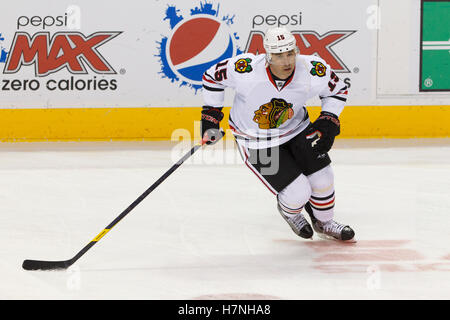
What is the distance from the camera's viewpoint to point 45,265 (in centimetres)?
270

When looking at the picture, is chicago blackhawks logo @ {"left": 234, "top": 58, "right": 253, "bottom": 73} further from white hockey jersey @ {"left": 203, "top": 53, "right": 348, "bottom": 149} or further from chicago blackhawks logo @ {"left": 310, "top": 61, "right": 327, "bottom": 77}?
chicago blackhawks logo @ {"left": 310, "top": 61, "right": 327, "bottom": 77}

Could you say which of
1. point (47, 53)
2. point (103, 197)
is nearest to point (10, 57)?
point (47, 53)

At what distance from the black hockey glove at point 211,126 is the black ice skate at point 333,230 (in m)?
0.57

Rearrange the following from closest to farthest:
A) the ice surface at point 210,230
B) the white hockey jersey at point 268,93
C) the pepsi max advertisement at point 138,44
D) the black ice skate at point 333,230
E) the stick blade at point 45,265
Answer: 1. the ice surface at point 210,230
2. the stick blade at point 45,265
3. the white hockey jersey at point 268,93
4. the black ice skate at point 333,230
5. the pepsi max advertisement at point 138,44

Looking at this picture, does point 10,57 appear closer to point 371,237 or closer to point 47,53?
point 47,53

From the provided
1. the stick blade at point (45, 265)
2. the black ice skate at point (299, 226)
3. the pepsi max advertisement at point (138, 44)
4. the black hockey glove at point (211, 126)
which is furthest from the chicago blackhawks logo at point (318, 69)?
the pepsi max advertisement at point (138, 44)

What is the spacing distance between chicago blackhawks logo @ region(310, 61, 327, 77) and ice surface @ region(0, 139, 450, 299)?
69 cm

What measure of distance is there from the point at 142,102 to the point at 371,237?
9.98 ft

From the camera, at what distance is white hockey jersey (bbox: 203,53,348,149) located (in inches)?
116

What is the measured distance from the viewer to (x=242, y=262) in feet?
9.25

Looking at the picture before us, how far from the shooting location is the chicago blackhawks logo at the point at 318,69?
2.96m

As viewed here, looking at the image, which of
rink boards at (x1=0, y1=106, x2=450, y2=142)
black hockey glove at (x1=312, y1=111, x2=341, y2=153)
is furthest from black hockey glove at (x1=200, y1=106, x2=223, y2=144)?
rink boards at (x1=0, y1=106, x2=450, y2=142)

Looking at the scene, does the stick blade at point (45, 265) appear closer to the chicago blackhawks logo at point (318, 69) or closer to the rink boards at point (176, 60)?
the chicago blackhawks logo at point (318, 69)

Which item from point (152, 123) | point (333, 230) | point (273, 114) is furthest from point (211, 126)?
point (152, 123)
